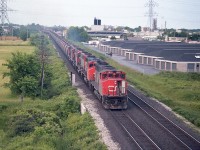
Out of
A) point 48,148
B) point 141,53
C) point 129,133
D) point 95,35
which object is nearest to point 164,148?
point 129,133

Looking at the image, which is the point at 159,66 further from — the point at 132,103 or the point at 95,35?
the point at 95,35

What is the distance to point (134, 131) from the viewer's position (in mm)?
21859

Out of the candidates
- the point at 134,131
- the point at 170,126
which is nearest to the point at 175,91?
the point at 170,126

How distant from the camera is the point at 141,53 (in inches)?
2653

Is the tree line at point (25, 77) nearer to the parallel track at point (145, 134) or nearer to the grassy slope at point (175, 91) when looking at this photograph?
the parallel track at point (145, 134)

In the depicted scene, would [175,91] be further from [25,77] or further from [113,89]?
[25,77]

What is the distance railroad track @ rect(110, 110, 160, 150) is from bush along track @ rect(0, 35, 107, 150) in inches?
78.4

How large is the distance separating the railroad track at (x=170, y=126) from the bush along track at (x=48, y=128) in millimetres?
4717

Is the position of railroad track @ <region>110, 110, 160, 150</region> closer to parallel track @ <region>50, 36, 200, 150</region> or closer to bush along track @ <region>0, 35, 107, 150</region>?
parallel track @ <region>50, 36, 200, 150</region>

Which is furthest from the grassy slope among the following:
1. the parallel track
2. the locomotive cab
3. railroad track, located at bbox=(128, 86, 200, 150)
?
the locomotive cab

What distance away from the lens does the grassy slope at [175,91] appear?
27997 millimetres

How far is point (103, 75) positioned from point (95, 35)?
144130 mm

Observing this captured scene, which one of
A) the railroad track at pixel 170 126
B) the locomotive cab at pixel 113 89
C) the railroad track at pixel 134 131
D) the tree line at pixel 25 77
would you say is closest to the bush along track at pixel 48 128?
the railroad track at pixel 134 131

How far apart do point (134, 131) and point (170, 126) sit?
2994mm
